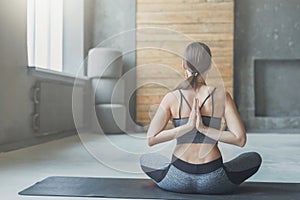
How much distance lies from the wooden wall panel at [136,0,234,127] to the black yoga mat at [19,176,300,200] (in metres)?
4.64

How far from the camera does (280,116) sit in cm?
743

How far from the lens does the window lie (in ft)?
17.8

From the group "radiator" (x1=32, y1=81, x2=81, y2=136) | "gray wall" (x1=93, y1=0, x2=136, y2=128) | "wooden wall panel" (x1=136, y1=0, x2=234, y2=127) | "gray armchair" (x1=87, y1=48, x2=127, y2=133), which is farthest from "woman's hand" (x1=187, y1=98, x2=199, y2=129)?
"gray wall" (x1=93, y1=0, x2=136, y2=128)

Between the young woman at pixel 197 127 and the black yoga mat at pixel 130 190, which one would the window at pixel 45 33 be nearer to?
the black yoga mat at pixel 130 190

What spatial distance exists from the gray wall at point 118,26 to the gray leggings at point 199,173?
5.16 meters

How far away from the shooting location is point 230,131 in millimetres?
1932

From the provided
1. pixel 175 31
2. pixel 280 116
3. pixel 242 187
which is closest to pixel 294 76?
pixel 280 116

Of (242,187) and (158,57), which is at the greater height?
(158,57)

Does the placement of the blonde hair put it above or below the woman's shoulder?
above

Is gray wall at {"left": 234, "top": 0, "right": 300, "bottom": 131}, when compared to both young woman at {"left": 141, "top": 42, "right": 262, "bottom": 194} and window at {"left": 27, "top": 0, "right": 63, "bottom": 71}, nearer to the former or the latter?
window at {"left": 27, "top": 0, "right": 63, "bottom": 71}

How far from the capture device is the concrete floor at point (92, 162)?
2.68m

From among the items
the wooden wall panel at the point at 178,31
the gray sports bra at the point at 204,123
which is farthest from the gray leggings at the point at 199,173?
the wooden wall panel at the point at 178,31

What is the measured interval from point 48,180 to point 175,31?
476cm

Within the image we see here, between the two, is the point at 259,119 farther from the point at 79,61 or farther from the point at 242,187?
the point at 242,187
